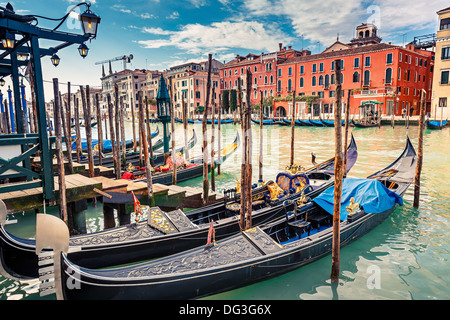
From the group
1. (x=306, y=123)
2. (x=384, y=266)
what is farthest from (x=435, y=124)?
(x=384, y=266)

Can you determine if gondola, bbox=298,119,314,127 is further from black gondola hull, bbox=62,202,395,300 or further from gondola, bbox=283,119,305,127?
black gondola hull, bbox=62,202,395,300

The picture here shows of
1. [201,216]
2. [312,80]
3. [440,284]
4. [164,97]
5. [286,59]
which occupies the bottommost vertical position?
[440,284]

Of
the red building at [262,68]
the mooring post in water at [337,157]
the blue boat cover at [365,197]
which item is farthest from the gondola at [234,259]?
the red building at [262,68]

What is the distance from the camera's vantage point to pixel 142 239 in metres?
4.58

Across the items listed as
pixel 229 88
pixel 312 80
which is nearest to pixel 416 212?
pixel 312 80

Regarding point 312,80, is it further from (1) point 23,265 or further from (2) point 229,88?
(1) point 23,265

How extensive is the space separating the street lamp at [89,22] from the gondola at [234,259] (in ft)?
9.58

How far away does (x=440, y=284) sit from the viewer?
4.31 meters

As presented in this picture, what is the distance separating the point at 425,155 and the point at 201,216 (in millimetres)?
13835

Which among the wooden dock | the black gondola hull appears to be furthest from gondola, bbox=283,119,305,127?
the wooden dock

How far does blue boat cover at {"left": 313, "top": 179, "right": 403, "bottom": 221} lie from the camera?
557cm

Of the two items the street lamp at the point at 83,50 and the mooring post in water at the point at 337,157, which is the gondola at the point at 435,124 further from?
the street lamp at the point at 83,50

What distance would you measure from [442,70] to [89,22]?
30.1 meters

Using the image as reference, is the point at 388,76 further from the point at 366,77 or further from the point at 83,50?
the point at 83,50
